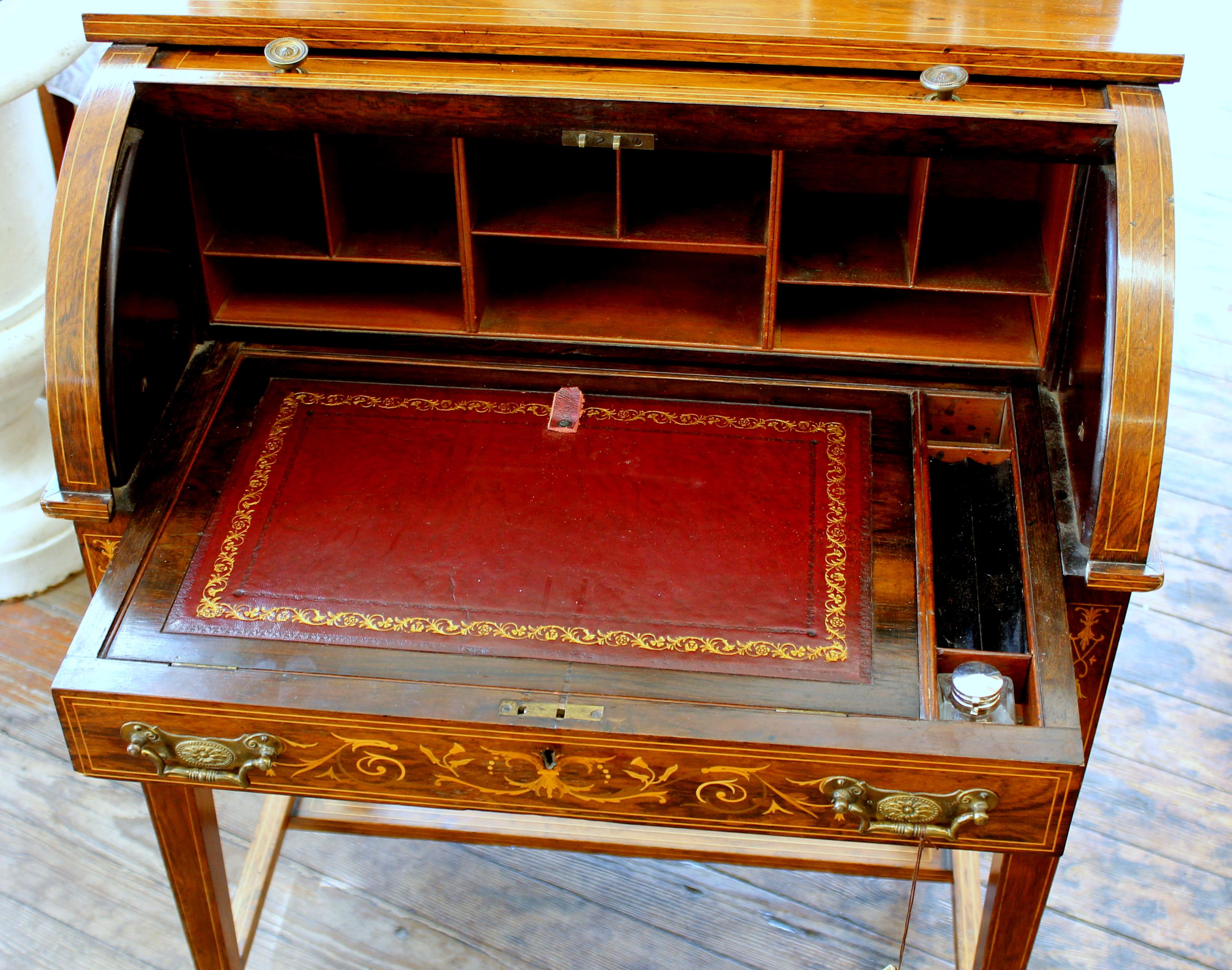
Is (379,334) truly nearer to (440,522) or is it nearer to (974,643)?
(440,522)

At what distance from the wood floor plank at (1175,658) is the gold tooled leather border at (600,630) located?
130 centimetres

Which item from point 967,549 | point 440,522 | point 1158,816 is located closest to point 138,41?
point 440,522

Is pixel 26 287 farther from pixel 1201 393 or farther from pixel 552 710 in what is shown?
pixel 1201 393

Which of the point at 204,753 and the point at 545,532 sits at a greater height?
the point at 545,532

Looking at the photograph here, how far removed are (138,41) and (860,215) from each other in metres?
1.12

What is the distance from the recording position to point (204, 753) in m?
1.68

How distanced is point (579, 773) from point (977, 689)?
1.65 ft

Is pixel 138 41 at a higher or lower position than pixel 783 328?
higher

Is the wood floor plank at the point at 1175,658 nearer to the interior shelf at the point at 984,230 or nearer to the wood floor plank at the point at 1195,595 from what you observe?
the wood floor plank at the point at 1195,595

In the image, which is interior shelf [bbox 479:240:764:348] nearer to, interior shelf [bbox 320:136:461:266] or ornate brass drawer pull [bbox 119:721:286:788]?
interior shelf [bbox 320:136:461:266]

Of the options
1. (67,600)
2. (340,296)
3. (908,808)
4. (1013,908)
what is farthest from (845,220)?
(67,600)

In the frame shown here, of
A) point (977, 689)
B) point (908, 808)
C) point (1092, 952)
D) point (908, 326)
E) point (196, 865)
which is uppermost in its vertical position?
point (908, 326)

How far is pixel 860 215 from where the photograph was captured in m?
2.13

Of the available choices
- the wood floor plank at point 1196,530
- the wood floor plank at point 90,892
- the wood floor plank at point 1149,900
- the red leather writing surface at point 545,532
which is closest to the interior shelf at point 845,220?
the red leather writing surface at point 545,532
